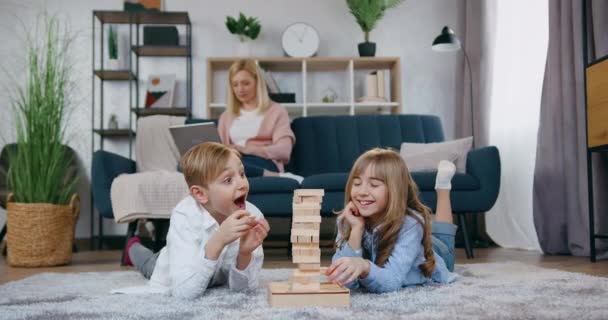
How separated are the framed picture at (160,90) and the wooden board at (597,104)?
9.04ft

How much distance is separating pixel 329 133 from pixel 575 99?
4.13 ft

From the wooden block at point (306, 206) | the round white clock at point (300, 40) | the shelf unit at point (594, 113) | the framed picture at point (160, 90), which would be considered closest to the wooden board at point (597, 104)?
the shelf unit at point (594, 113)

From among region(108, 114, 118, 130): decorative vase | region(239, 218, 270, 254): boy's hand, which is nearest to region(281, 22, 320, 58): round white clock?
region(108, 114, 118, 130): decorative vase

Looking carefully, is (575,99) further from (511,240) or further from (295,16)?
(295,16)

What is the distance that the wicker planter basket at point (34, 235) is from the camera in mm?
2832

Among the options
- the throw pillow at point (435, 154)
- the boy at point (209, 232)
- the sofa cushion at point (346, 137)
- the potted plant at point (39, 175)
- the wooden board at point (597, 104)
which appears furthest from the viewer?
the sofa cushion at point (346, 137)

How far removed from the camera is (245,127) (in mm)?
3344

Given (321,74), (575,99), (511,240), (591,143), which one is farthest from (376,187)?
(321,74)

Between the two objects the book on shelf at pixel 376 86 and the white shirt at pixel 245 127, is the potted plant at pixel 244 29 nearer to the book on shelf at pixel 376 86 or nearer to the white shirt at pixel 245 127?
the book on shelf at pixel 376 86

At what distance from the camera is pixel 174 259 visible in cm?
165

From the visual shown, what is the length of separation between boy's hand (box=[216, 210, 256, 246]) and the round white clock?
309cm

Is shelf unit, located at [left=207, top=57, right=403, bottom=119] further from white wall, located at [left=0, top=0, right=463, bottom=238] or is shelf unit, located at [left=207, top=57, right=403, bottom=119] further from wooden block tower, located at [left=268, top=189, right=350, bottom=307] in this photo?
wooden block tower, located at [left=268, top=189, right=350, bottom=307]

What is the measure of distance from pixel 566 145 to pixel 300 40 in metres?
2.03

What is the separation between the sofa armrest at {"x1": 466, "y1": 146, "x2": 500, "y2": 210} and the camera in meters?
2.97
